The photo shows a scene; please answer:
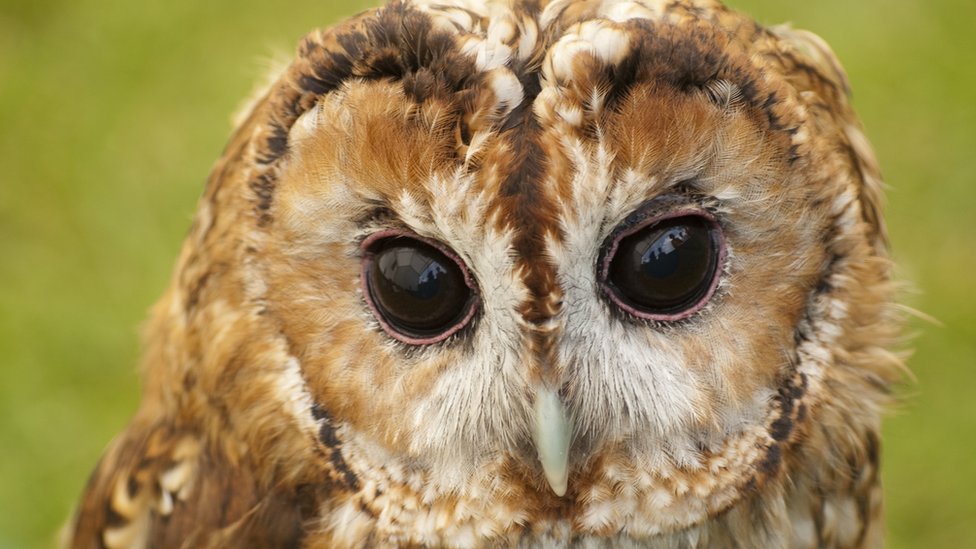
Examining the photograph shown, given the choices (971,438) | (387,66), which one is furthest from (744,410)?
(971,438)

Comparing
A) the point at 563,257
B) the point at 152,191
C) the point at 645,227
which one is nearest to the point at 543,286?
the point at 563,257

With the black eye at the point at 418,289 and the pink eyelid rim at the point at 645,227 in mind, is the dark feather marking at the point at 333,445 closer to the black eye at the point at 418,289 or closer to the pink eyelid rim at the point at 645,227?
the black eye at the point at 418,289

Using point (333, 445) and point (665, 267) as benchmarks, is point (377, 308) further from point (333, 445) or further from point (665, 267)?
point (665, 267)

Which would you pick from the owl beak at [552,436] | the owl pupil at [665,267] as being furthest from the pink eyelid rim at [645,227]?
the owl beak at [552,436]

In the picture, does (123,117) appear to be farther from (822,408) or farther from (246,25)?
(822,408)

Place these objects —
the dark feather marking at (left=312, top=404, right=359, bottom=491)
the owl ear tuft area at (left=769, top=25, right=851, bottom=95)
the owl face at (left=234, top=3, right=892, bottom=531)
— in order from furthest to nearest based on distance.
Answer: the owl ear tuft area at (left=769, top=25, right=851, bottom=95)
the dark feather marking at (left=312, top=404, right=359, bottom=491)
the owl face at (left=234, top=3, right=892, bottom=531)

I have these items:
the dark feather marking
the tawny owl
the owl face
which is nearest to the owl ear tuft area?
the tawny owl

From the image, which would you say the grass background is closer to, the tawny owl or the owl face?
the tawny owl
